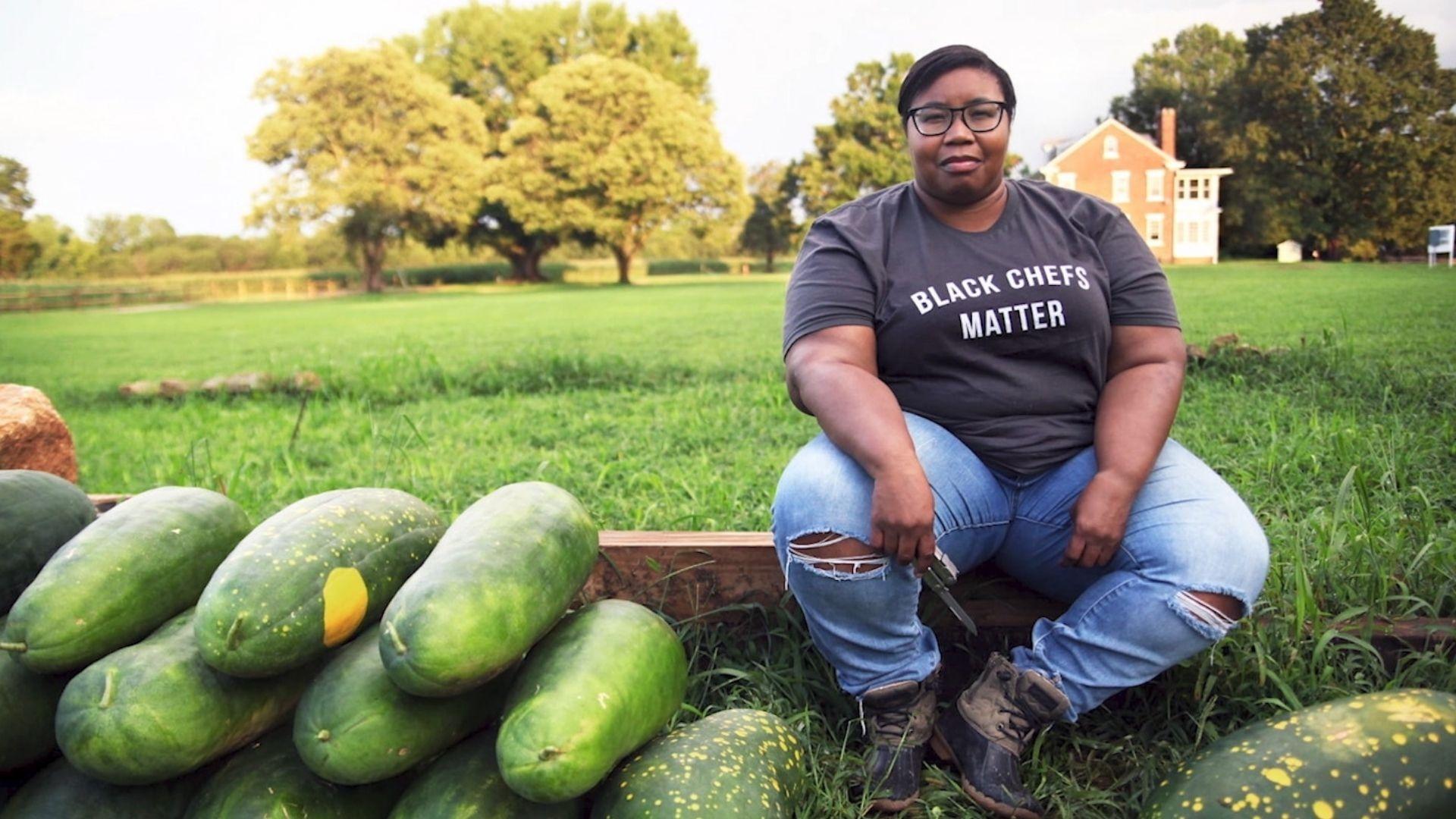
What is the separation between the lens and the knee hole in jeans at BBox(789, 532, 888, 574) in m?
1.67

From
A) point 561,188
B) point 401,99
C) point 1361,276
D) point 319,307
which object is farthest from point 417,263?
point 1361,276

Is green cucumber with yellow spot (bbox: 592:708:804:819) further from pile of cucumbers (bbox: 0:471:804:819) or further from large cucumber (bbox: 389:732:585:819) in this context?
large cucumber (bbox: 389:732:585:819)

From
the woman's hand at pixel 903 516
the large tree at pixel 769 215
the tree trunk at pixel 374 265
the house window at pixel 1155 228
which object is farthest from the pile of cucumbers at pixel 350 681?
the tree trunk at pixel 374 265

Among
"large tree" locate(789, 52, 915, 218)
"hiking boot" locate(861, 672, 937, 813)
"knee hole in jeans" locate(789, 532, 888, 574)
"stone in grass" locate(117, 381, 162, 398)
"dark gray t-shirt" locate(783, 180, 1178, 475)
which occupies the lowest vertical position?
"hiking boot" locate(861, 672, 937, 813)

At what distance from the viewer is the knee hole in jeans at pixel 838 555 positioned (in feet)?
5.49

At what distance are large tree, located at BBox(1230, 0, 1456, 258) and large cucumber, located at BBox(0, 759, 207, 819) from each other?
3.72 m

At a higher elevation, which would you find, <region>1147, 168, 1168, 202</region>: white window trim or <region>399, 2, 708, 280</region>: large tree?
<region>399, 2, 708, 280</region>: large tree

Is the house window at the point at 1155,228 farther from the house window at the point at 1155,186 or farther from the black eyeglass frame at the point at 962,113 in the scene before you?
the black eyeglass frame at the point at 962,113

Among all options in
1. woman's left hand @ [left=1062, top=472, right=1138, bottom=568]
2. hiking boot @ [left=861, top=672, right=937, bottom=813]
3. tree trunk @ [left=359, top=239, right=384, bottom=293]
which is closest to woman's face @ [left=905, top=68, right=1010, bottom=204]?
woman's left hand @ [left=1062, top=472, right=1138, bottom=568]

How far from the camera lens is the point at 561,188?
2430cm

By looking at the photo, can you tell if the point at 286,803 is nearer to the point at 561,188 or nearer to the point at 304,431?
the point at 304,431

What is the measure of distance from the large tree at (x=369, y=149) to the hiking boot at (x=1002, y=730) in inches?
614

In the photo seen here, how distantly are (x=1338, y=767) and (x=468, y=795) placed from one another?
130 centimetres

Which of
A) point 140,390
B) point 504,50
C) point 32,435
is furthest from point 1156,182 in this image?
point 504,50
